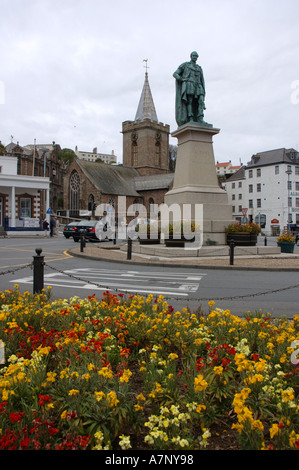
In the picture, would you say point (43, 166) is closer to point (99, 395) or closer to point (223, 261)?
point (223, 261)

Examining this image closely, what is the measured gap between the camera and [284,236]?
19.4 meters

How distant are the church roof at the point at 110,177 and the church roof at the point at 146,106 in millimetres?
11731

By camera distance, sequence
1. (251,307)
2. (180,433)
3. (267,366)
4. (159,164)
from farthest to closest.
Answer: (159,164)
(251,307)
(267,366)
(180,433)

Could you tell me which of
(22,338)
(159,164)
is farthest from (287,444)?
(159,164)

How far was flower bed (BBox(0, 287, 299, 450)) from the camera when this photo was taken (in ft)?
8.26

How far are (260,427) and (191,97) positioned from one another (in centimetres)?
1922

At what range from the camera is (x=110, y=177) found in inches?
2788

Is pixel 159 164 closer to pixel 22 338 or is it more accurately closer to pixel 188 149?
pixel 188 149

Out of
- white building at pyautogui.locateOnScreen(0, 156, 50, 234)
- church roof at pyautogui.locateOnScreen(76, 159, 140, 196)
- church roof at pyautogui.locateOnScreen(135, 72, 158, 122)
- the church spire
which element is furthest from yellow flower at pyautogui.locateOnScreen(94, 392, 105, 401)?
church roof at pyautogui.locateOnScreen(135, 72, 158, 122)

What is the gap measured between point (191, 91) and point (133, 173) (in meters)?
57.3

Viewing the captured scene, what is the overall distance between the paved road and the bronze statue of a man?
9688 millimetres

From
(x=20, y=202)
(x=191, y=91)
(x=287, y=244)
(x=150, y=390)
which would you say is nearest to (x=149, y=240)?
(x=287, y=244)

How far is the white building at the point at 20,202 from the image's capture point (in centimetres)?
3998

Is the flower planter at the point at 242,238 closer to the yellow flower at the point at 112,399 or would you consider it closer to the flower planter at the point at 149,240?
the flower planter at the point at 149,240
